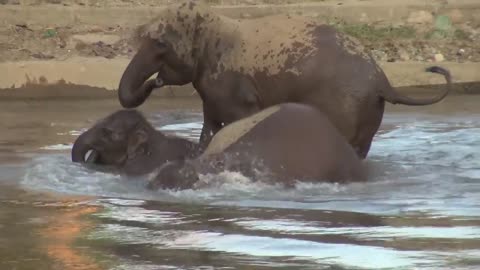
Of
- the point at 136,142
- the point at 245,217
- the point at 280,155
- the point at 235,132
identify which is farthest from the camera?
the point at 136,142

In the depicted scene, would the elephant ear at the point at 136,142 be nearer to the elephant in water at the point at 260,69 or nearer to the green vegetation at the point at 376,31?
the elephant in water at the point at 260,69

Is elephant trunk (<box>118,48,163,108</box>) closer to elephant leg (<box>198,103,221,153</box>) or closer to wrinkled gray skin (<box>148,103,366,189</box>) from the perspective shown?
elephant leg (<box>198,103,221,153</box>)

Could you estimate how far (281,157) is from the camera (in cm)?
700

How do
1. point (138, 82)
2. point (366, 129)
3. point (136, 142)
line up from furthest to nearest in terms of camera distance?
point (138, 82)
point (136, 142)
point (366, 129)

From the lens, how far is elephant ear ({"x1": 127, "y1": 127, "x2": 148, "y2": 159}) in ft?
26.7

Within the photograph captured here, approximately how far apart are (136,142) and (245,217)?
2.25 meters

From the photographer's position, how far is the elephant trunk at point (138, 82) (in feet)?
27.4

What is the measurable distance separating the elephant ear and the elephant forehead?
0.90m

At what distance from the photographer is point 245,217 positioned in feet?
19.8

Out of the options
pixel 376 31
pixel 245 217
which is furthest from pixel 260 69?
pixel 376 31

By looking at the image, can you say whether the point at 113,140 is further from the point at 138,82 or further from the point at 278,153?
the point at 278,153

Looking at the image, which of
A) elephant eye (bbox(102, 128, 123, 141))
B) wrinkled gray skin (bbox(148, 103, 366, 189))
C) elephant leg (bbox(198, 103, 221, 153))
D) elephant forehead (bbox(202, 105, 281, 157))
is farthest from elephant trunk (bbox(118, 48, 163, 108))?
wrinkled gray skin (bbox(148, 103, 366, 189))

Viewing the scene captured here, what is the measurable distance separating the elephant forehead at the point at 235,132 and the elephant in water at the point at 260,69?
709mm

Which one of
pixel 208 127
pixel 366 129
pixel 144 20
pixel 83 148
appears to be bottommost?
pixel 144 20
